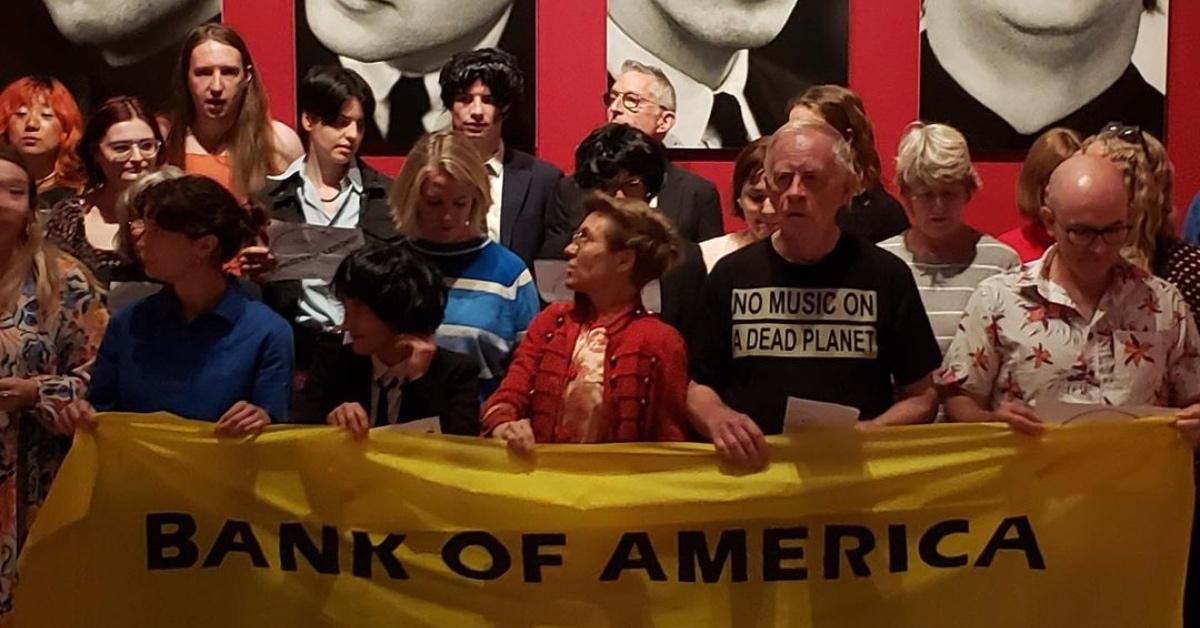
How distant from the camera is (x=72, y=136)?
4758 millimetres

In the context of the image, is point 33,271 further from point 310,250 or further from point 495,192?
point 495,192

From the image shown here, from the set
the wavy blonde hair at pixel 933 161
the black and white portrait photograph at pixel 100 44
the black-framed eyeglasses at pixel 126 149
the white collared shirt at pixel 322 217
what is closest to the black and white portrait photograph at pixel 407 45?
the black and white portrait photograph at pixel 100 44

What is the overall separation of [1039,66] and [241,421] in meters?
3.18

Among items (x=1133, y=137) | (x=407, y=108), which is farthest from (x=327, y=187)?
(x=1133, y=137)

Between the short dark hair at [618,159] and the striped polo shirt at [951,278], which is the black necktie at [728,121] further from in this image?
the striped polo shirt at [951,278]

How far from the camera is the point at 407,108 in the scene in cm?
503

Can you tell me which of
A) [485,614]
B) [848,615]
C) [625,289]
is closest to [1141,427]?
[848,615]

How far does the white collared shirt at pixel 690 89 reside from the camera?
4.97 meters

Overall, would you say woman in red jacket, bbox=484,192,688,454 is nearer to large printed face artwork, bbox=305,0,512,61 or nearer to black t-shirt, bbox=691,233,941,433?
black t-shirt, bbox=691,233,941,433

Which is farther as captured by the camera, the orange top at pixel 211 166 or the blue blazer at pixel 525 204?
the blue blazer at pixel 525 204

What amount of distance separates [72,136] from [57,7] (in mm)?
584

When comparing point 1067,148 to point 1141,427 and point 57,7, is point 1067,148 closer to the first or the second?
point 1141,427

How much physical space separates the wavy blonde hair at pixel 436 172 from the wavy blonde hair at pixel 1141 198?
1.45m

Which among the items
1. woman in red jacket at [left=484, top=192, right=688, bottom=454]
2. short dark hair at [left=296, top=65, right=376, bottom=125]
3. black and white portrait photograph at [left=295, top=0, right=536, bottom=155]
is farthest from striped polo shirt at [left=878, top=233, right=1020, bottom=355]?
black and white portrait photograph at [left=295, top=0, right=536, bottom=155]
